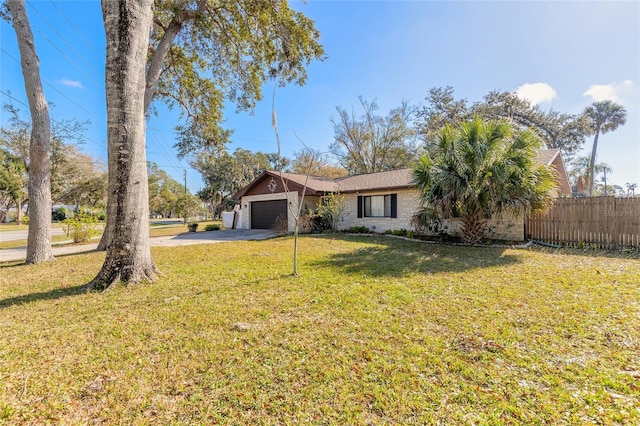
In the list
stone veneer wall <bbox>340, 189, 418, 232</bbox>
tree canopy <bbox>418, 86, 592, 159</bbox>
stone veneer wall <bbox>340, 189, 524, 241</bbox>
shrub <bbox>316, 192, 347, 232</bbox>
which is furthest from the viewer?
tree canopy <bbox>418, 86, 592, 159</bbox>

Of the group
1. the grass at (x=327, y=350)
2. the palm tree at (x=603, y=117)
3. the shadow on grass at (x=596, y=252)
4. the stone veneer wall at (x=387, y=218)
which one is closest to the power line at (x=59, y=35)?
the grass at (x=327, y=350)

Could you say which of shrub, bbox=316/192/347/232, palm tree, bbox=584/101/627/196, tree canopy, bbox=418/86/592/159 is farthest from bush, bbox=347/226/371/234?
palm tree, bbox=584/101/627/196

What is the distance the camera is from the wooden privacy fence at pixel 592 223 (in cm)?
815

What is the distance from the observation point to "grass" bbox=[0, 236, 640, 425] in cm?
210

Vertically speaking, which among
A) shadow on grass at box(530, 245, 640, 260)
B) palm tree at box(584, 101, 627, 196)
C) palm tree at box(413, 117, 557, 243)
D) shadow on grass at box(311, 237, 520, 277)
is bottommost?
shadow on grass at box(311, 237, 520, 277)

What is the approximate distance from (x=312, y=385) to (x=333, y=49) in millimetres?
13223

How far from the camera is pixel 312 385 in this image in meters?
2.37

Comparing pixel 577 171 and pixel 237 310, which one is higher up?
pixel 577 171

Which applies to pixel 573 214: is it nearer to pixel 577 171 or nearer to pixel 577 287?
pixel 577 287

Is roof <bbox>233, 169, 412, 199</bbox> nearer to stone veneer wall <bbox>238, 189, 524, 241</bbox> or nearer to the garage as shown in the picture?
stone veneer wall <bbox>238, 189, 524, 241</bbox>

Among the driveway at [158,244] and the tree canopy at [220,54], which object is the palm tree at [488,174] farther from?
the driveway at [158,244]

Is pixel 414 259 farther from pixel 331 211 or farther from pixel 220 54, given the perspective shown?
pixel 220 54

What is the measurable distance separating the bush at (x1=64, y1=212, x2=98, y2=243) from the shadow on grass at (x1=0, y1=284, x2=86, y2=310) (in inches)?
353

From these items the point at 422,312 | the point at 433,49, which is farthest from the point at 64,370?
the point at 433,49
